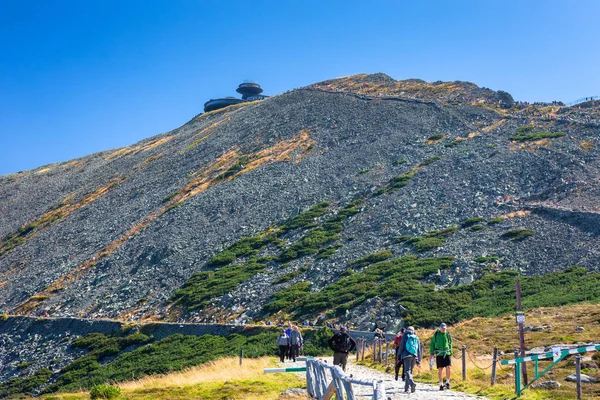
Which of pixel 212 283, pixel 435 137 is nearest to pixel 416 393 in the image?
pixel 212 283

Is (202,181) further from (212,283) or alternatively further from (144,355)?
(144,355)

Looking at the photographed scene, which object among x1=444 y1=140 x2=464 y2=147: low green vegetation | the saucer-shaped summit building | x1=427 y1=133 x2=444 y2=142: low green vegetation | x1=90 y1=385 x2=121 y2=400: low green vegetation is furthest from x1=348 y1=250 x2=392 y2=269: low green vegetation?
the saucer-shaped summit building

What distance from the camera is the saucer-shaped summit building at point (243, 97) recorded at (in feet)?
500

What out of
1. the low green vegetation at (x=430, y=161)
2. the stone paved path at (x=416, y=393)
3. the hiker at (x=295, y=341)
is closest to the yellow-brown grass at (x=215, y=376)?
the hiker at (x=295, y=341)

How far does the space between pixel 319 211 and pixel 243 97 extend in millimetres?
94783

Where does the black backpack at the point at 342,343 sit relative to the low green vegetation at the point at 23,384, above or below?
above

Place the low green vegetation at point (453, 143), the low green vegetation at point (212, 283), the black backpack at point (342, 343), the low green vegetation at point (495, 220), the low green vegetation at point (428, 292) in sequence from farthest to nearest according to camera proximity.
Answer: the low green vegetation at point (453, 143) → the low green vegetation at point (495, 220) → the low green vegetation at point (212, 283) → the low green vegetation at point (428, 292) → the black backpack at point (342, 343)

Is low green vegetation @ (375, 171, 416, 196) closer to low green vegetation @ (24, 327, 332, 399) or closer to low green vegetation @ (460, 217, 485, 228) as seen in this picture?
low green vegetation @ (460, 217, 485, 228)

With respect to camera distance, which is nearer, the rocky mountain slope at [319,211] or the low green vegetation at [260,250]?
the rocky mountain slope at [319,211]

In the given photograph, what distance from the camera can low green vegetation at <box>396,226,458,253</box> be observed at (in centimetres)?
5009

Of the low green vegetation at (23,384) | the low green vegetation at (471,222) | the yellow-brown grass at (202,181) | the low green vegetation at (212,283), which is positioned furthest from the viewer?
the yellow-brown grass at (202,181)

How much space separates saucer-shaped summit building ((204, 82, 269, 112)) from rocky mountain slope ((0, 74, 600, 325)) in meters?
47.3

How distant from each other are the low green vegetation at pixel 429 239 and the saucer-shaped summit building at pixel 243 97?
342ft

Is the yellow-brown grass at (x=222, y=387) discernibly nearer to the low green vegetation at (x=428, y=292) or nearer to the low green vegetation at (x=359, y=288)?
the low green vegetation at (x=428, y=292)
